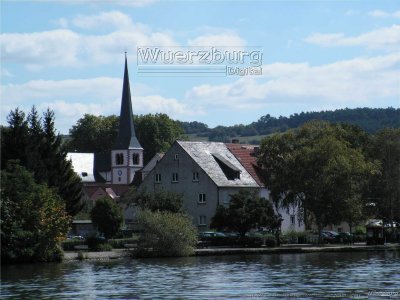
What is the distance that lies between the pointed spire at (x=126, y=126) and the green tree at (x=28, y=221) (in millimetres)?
96732

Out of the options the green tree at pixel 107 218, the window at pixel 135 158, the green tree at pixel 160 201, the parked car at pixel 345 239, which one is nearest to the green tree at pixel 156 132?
the window at pixel 135 158

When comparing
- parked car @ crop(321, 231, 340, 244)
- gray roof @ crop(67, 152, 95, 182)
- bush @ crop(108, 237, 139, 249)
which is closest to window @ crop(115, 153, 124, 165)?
gray roof @ crop(67, 152, 95, 182)

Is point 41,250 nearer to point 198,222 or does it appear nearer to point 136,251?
point 136,251

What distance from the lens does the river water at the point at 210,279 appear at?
150 feet

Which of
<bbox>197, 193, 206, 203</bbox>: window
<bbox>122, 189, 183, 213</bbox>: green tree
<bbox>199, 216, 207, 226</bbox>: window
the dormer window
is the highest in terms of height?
the dormer window

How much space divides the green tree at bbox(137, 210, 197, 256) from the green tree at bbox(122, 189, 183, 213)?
42.8ft

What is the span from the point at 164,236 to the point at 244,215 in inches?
527

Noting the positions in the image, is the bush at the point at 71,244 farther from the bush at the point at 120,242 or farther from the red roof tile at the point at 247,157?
the red roof tile at the point at 247,157

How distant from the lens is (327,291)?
4628cm

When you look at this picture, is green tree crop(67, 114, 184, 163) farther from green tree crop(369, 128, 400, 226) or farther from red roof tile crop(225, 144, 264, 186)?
green tree crop(369, 128, 400, 226)

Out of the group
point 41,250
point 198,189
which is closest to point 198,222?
point 198,189

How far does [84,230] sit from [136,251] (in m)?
29.3

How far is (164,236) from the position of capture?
78.7 meters

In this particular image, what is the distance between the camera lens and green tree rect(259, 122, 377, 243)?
94.1m
